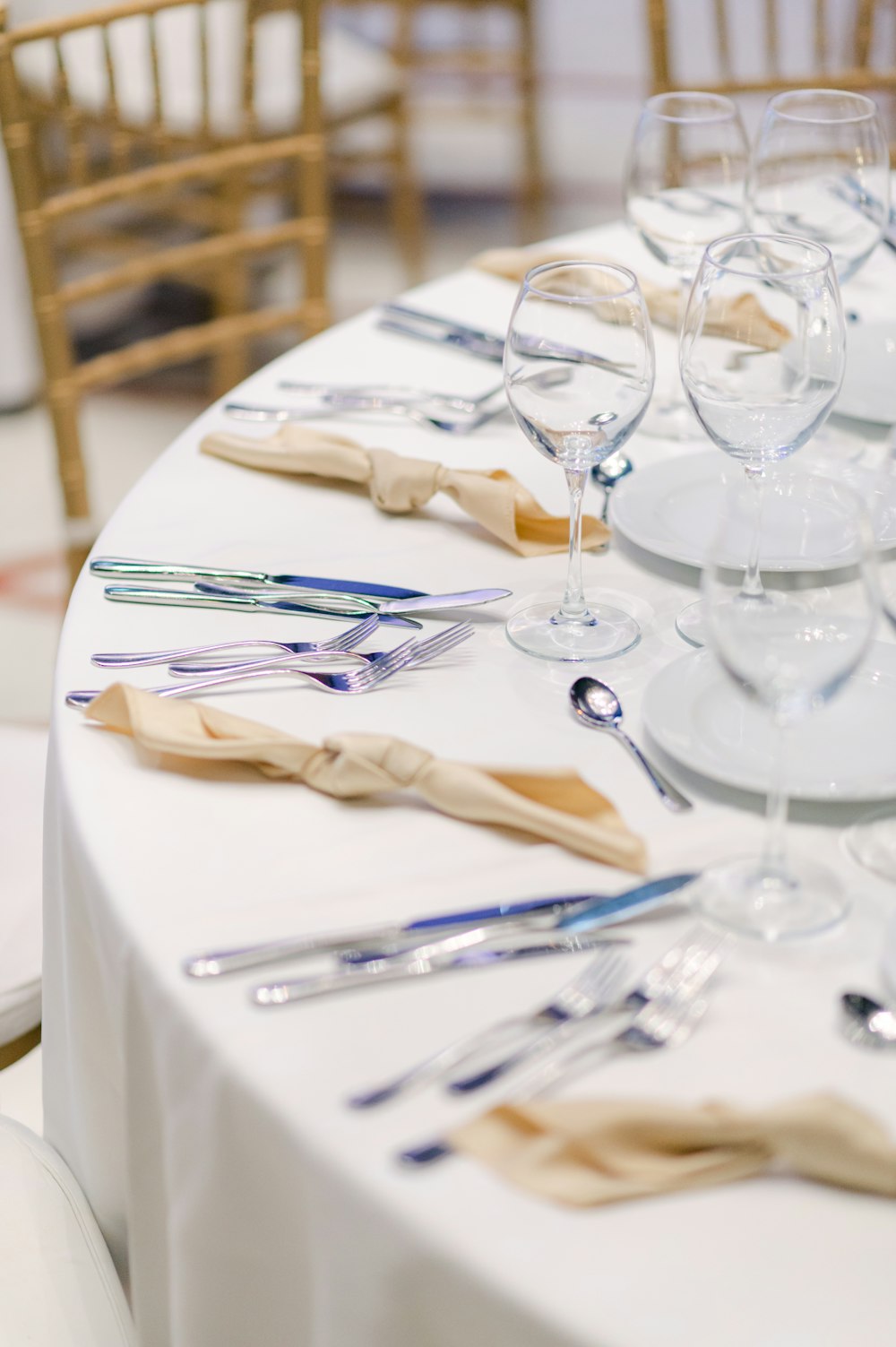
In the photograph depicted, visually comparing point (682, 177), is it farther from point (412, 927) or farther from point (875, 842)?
point (412, 927)

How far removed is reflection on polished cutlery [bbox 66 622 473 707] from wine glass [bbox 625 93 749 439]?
1.50 ft

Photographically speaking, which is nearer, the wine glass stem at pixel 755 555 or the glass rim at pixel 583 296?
the wine glass stem at pixel 755 555

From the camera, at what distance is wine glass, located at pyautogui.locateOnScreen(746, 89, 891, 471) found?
4.40 feet

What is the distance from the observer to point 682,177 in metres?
1.38

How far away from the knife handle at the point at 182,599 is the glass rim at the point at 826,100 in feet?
2.40

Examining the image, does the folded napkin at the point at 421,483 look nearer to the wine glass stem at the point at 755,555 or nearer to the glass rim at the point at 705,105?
the wine glass stem at the point at 755,555

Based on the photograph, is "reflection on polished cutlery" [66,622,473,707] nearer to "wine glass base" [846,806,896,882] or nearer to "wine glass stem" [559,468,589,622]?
"wine glass stem" [559,468,589,622]

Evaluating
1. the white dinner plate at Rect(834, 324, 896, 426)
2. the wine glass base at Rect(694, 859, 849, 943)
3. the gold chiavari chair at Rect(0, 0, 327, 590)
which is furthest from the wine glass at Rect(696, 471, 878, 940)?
the gold chiavari chair at Rect(0, 0, 327, 590)

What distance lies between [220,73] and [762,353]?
2967 mm

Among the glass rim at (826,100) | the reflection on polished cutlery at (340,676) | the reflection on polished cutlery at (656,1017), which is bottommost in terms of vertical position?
the reflection on polished cutlery at (656,1017)

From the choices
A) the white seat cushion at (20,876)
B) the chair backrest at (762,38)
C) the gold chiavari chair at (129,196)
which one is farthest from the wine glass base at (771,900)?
the chair backrest at (762,38)

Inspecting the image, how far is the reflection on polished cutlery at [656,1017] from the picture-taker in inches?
25.9

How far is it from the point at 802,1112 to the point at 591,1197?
0.09 meters

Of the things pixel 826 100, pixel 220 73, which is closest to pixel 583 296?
pixel 826 100
